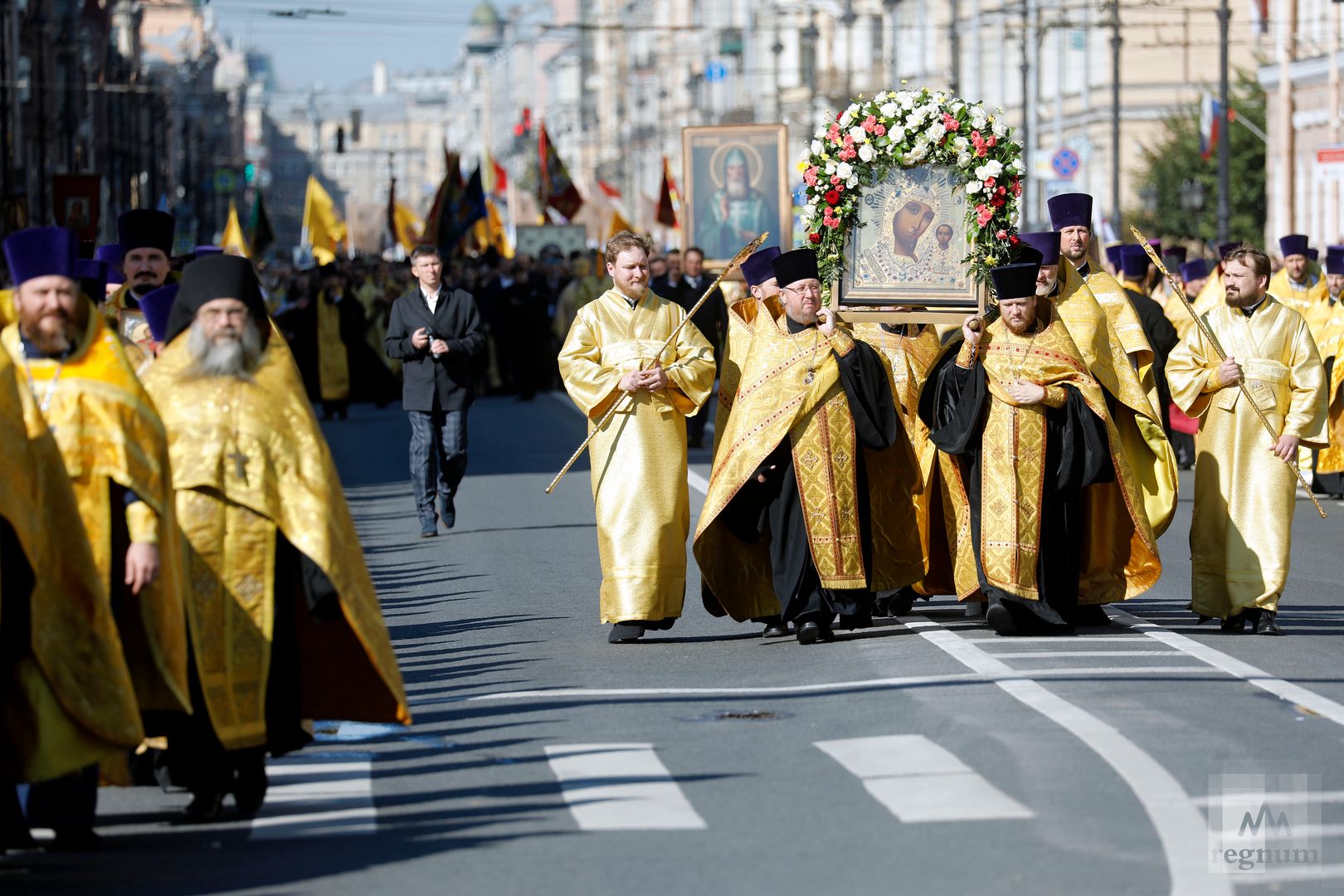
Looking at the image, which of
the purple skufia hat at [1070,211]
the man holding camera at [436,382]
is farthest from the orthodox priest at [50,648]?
the man holding camera at [436,382]

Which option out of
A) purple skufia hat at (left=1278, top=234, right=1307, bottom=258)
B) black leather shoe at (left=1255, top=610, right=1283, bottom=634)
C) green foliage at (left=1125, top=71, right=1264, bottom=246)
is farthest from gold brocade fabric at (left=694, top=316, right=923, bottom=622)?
green foliage at (left=1125, top=71, right=1264, bottom=246)

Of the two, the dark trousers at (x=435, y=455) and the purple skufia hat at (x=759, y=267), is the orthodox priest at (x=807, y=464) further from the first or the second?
the dark trousers at (x=435, y=455)

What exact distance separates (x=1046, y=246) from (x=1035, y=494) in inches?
53.3

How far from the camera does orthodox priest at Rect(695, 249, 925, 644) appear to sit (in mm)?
11727

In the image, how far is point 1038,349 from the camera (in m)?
11.8

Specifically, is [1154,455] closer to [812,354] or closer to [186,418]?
[812,354]

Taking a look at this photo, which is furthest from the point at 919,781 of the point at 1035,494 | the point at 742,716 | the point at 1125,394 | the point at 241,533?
the point at 1125,394

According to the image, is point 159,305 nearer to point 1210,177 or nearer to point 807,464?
point 807,464

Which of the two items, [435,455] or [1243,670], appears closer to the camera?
[1243,670]

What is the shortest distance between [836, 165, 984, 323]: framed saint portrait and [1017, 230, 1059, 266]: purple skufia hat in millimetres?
331

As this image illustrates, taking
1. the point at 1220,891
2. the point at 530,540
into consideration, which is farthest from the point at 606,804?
the point at 530,540

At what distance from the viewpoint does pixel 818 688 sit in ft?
33.9

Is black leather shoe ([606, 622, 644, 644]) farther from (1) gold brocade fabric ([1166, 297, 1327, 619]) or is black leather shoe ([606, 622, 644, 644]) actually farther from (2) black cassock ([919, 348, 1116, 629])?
(1) gold brocade fabric ([1166, 297, 1327, 619])

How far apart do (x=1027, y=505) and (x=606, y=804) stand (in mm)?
4128
